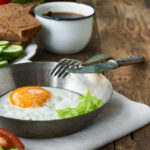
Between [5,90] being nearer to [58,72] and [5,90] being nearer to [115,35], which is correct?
[58,72]

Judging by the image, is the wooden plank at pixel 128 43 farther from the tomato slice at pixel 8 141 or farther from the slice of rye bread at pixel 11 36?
the slice of rye bread at pixel 11 36

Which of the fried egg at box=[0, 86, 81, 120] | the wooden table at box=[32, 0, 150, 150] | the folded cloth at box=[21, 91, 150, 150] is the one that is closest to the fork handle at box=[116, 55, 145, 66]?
the wooden table at box=[32, 0, 150, 150]

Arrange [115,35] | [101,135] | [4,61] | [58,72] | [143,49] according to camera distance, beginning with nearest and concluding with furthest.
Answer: [101,135] → [58,72] → [4,61] → [143,49] → [115,35]

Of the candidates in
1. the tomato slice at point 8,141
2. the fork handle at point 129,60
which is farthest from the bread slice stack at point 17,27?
the tomato slice at point 8,141

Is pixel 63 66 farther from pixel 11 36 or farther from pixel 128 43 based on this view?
pixel 128 43

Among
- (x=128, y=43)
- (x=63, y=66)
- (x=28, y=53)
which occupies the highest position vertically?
(x=63, y=66)

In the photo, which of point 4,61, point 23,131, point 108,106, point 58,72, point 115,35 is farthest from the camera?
point 115,35

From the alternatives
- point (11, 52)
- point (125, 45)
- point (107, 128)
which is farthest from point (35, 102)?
point (125, 45)

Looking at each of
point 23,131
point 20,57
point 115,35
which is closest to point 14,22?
point 20,57

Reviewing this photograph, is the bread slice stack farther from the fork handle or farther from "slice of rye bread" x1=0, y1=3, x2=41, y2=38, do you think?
the fork handle
